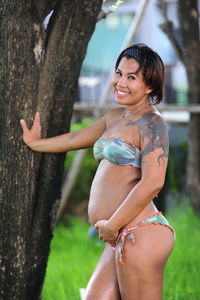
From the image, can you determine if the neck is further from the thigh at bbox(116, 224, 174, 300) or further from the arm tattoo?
the thigh at bbox(116, 224, 174, 300)

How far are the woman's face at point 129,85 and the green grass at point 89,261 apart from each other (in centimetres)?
218

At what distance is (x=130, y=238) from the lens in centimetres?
285

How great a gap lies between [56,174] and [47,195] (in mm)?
149

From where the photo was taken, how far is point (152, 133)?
9.48ft

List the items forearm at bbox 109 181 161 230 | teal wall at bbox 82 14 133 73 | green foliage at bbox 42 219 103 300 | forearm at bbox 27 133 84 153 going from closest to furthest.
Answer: forearm at bbox 109 181 161 230, forearm at bbox 27 133 84 153, green foliage at bbox 42 219 103 300, teal wall at bbox 82 14 133 73

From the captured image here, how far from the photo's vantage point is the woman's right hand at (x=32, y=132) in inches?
128

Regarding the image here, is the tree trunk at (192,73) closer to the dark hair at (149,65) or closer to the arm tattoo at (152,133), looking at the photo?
the dark hair at (149,65)

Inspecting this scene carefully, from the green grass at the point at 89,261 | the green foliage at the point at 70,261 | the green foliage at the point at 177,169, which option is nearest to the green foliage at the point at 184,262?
the green grass at the point at 89,261

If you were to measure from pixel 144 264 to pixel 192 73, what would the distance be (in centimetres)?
477

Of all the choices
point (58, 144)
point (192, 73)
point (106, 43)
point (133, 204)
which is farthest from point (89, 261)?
point (106, 43)

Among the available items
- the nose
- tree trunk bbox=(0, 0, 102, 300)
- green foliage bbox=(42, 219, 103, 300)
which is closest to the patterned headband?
the nose

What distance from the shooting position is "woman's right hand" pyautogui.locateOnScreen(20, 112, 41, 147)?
Answer: 128 inches

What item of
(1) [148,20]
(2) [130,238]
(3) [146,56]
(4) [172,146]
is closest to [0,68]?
(3) [146,56]

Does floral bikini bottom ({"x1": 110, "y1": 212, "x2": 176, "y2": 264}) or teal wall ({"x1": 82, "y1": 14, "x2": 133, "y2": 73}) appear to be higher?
teal wall ({"x1": 82, "y1": 14, "x2": 133, "y2": 73})
